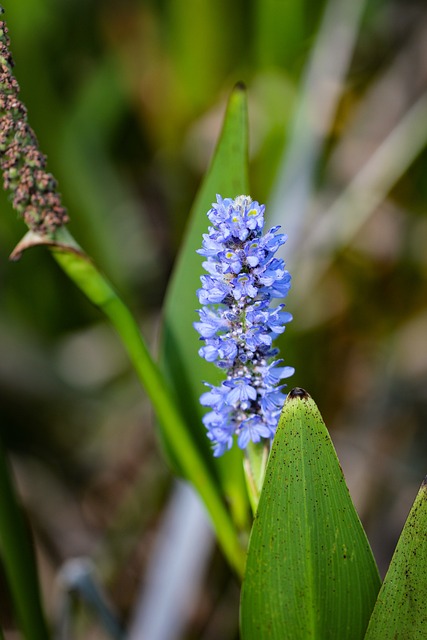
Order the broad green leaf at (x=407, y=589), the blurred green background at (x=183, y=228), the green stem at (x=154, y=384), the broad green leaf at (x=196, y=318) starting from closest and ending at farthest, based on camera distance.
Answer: the broad green leaf at (x=407, y=589) → the green stem at (x=154, y=384) → the broad green leaf at (x=196, y=318) → the blurred green background at (x=183, y=228)

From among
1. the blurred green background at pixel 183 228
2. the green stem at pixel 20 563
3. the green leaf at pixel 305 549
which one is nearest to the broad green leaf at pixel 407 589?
the green leaf at pixel 305 549

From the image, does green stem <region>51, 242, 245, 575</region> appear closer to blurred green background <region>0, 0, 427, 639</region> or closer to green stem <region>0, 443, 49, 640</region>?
green stem <region>0, 443, 49, 640</region>

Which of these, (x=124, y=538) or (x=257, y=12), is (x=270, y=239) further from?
(x=257, y=12)

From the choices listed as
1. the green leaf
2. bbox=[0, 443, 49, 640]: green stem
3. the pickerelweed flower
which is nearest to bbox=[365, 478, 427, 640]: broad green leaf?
the green leaf

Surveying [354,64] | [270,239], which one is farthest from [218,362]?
[354,64]

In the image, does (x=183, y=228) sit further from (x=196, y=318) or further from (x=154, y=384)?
(x=154, y=384)

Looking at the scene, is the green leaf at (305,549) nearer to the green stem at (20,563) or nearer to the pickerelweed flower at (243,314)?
the pickerelweed flower at (243,314)
